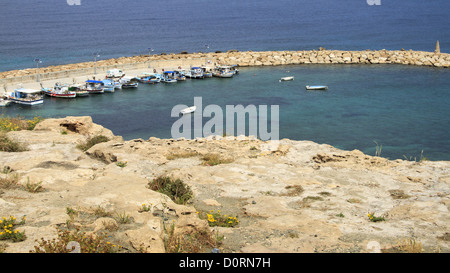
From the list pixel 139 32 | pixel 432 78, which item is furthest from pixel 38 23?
pixel 432 78

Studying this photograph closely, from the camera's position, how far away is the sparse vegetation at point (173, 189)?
43.6 feet

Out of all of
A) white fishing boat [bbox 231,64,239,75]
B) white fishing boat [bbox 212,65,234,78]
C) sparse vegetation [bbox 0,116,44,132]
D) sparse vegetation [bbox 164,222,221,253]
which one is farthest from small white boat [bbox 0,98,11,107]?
sparse vegetation [bbox 164,222,221,253]

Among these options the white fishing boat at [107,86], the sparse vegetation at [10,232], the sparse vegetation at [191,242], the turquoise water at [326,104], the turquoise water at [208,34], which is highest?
the turquoise water at [208,34]

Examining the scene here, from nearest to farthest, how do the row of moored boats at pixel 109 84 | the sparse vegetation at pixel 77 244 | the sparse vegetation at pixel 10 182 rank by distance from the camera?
the sparse vegetation at pixel 77 244 → the sparse vegetation at pixel 10 182 → the row of moored boats at pixel 109 84

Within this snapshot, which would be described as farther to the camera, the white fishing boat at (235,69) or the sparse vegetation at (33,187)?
the white fishing boat at (235,69)

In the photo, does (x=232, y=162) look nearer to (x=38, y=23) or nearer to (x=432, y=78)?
(x=432, y=78)

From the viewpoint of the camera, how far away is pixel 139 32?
133 m

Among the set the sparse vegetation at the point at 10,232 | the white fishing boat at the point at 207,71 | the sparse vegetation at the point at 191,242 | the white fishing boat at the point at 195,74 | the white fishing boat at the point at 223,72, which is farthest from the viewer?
the white fishing boat at the point at 207,71

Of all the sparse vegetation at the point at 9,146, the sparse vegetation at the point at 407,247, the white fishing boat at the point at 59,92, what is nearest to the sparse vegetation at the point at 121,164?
the sparse vegetation at the point at 9,146

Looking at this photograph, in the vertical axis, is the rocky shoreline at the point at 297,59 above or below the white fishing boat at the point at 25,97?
above

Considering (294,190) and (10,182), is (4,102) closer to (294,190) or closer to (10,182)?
(10,182)

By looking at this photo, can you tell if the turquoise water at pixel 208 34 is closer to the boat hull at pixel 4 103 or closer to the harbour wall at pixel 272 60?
the harbour wall at pixel 272 60

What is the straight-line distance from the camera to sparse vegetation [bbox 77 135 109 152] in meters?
19.8

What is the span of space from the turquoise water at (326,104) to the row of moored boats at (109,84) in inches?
42.4
